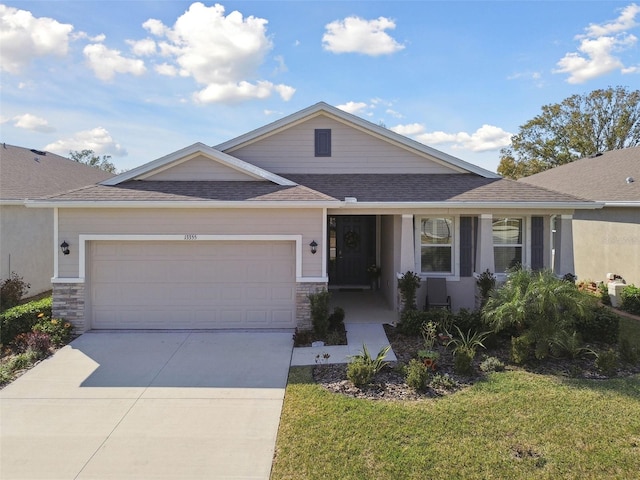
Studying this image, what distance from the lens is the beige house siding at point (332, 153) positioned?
12156mm

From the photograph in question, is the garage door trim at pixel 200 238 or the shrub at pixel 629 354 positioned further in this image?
the garage door trim at pixel 200 238

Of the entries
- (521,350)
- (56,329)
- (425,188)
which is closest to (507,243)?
(425,188)

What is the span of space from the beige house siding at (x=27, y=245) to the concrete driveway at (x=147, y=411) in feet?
19.2

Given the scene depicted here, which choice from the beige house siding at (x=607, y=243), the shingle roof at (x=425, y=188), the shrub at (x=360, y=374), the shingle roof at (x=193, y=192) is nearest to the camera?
the shrub at (x=360, y=374)

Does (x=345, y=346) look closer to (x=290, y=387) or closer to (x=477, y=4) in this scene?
(x=290, y=387)

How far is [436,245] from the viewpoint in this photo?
10.7 metres

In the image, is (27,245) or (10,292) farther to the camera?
(27,245)

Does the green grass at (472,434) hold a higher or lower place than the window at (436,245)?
lower

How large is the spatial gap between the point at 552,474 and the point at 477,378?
2457mm

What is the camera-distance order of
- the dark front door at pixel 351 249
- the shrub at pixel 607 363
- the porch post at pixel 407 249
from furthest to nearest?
the dark front door at pixel 351 249, the porch post at pixel 407 249, the shrub at pixel 607 363

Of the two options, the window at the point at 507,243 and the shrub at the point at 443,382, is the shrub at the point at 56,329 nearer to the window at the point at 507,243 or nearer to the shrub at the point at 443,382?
the shrub at the point at 443,382

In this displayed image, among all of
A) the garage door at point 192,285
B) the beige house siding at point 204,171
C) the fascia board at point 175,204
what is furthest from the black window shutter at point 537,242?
the beige house siding at point 204,171

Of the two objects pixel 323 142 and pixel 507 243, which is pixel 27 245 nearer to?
pixel 323 142

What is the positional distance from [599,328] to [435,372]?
165 inches
